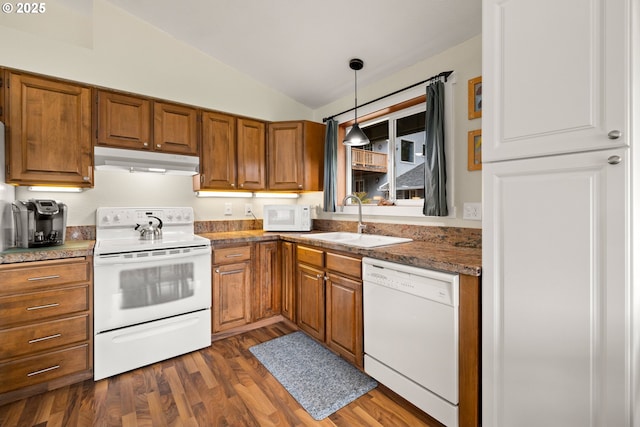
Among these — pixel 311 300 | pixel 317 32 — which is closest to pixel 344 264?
pixel 311 300

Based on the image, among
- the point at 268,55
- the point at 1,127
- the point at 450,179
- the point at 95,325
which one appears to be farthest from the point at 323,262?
the point at 1,127

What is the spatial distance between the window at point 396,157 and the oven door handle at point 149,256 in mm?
1741

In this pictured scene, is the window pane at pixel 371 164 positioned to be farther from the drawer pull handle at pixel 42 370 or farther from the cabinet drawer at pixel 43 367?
the drawer pull handle at pixel 42 370

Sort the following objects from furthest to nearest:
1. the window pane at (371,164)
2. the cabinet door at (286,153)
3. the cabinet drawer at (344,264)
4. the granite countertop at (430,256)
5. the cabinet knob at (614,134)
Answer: the cabinet door at (286,153) → the window pane at (371,164) → the cabinet drawer at (344,264) → the granite countertop at (430,256) → the cabinet knob at (614,134)

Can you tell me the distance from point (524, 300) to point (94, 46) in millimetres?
3562

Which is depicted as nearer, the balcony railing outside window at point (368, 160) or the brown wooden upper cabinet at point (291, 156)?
the balcony railing outside window at point (368, 160)

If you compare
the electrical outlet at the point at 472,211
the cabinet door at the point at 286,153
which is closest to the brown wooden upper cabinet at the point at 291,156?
the cabinet door at the point at 286,153

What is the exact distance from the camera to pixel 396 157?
9.48 feet

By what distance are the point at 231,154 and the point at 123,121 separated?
0.94 m

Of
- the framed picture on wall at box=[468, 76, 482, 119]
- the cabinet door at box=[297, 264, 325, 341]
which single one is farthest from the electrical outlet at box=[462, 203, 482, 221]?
the cabinet door at box=[297, 264, 325, 341]

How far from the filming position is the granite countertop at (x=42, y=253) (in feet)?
5.91

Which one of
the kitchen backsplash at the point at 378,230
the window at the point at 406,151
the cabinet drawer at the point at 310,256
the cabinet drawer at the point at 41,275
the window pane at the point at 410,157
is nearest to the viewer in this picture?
the cabinet drawer at the point at 41,275

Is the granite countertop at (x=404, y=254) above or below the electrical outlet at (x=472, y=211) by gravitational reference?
below

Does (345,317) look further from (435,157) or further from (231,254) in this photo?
(435,157)
